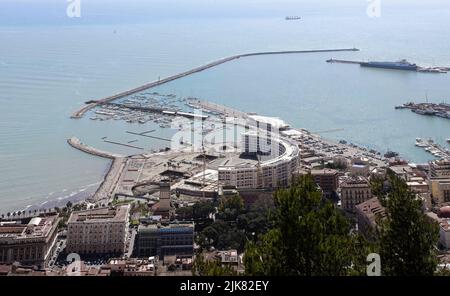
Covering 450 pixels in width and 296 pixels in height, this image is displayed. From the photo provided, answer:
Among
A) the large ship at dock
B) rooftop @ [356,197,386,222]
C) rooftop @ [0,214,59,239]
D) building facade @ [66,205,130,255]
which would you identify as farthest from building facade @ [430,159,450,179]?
the large ship at dock

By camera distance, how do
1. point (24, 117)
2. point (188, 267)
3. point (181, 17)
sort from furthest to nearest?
point (181, 17)
point (24, 117)
point (188, 267)

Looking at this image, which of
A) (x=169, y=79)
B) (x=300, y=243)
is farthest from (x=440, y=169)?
(x=169, y=79)

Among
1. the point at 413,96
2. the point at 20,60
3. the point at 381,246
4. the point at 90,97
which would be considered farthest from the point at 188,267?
the point at 20,60

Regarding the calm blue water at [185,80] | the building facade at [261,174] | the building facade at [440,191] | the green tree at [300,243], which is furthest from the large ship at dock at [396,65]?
the green tree at [300,243]

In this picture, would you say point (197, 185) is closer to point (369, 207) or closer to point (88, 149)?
point (369, 207)

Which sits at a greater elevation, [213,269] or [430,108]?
[213,269]

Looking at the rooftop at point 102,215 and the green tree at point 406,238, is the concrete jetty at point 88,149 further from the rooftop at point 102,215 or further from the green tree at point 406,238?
the green tree at point 406,238
